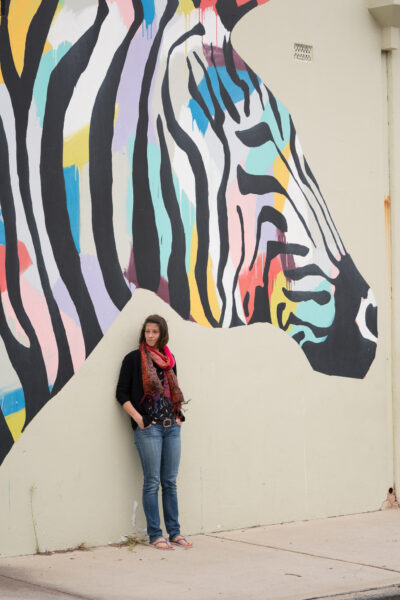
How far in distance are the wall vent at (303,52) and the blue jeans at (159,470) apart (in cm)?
414

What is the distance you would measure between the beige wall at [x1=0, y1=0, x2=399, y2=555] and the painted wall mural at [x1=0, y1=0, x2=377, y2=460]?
18 centimetres

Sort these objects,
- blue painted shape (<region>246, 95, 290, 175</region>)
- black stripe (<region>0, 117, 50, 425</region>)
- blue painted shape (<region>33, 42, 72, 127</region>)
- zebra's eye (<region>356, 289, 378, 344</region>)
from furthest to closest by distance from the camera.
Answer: zebra's eye (<region>356, 289, 378, 344</region>)
blue painted shape (<region>246, 95, 290, 175</region>)
blue painted shape (<region>33, 42, 72, 127</region>)
black stripe (<region>0, 117, 50, 425</region>)

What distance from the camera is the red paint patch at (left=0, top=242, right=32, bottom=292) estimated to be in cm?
849

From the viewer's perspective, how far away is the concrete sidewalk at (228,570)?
7.53m

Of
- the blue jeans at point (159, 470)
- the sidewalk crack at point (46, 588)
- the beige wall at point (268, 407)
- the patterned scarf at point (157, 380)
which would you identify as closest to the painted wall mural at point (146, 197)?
the beige wall at point (268, 407)

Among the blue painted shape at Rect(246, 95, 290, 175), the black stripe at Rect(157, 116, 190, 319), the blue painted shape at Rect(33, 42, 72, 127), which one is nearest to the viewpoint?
the blue painted shape at Rect(33, 42, 72, 127)

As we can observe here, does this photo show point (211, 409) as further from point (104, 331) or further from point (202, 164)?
point (202, 164)

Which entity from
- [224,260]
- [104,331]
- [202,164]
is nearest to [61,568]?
[104,331]

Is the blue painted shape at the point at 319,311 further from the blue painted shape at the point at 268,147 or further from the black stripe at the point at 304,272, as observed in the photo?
the blue painted shape at the point at 268,147

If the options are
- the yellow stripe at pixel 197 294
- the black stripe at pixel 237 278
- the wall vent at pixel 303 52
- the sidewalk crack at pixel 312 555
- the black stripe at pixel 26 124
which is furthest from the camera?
the wall vent at pixel 303 52

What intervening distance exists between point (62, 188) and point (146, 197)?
35.5 inches

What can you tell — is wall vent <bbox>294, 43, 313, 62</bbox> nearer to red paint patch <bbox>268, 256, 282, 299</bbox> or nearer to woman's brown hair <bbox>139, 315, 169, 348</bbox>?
red paint patch <bbox>268, 256, 282, 299</bbox>

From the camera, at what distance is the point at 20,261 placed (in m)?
8.63

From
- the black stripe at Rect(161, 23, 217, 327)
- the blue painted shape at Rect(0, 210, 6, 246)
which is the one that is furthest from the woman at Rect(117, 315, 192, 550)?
the blue painted shape at Rect(0, 210, 6, 246)
